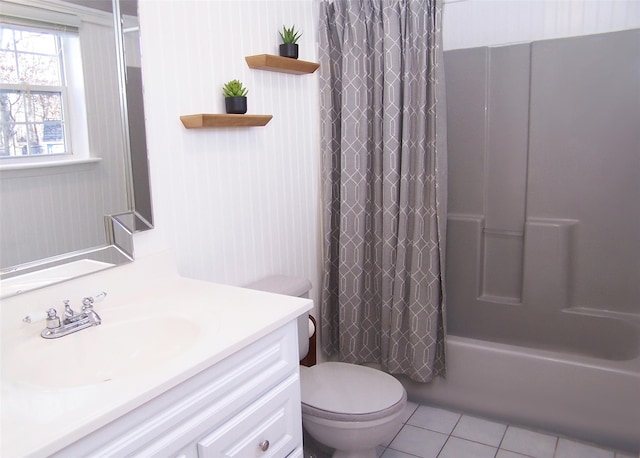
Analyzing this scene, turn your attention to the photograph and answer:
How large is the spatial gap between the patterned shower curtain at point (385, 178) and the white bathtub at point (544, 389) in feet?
0.44

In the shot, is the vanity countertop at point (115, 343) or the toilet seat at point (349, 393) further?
the toilet seat at point (349, 393)

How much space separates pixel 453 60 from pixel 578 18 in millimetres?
521

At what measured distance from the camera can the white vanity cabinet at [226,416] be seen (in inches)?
39.5

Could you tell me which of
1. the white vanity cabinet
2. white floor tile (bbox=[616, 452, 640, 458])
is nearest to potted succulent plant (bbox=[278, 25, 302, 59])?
the white vanity cabinet

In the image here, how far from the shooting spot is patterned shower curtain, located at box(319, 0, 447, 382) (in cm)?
222

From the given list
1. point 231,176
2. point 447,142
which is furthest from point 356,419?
point 447,142

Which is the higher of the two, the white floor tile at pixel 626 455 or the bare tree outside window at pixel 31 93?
the bare tree outside window at pixel 31 93

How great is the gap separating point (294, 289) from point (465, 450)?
985 millimetres

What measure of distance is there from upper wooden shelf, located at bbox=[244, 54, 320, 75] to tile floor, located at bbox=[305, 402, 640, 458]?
1565 mm

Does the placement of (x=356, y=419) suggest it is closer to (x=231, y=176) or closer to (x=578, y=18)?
(x=231, y=176)

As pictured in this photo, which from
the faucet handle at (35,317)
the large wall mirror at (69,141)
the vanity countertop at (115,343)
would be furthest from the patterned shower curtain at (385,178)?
the faucet handle at (35,317)

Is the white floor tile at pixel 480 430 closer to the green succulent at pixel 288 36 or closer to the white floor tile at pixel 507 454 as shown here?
the white floor tile at pixel 507 454

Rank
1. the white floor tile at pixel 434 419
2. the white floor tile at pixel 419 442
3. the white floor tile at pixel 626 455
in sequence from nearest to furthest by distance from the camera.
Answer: the white floor tile at pixel 626 455 → the white floor tile at pixel 419 442 → the white floor tile at pixel 434 419

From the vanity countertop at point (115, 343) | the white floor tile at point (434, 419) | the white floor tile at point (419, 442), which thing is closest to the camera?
the vanity countertop at point (115, 343)
